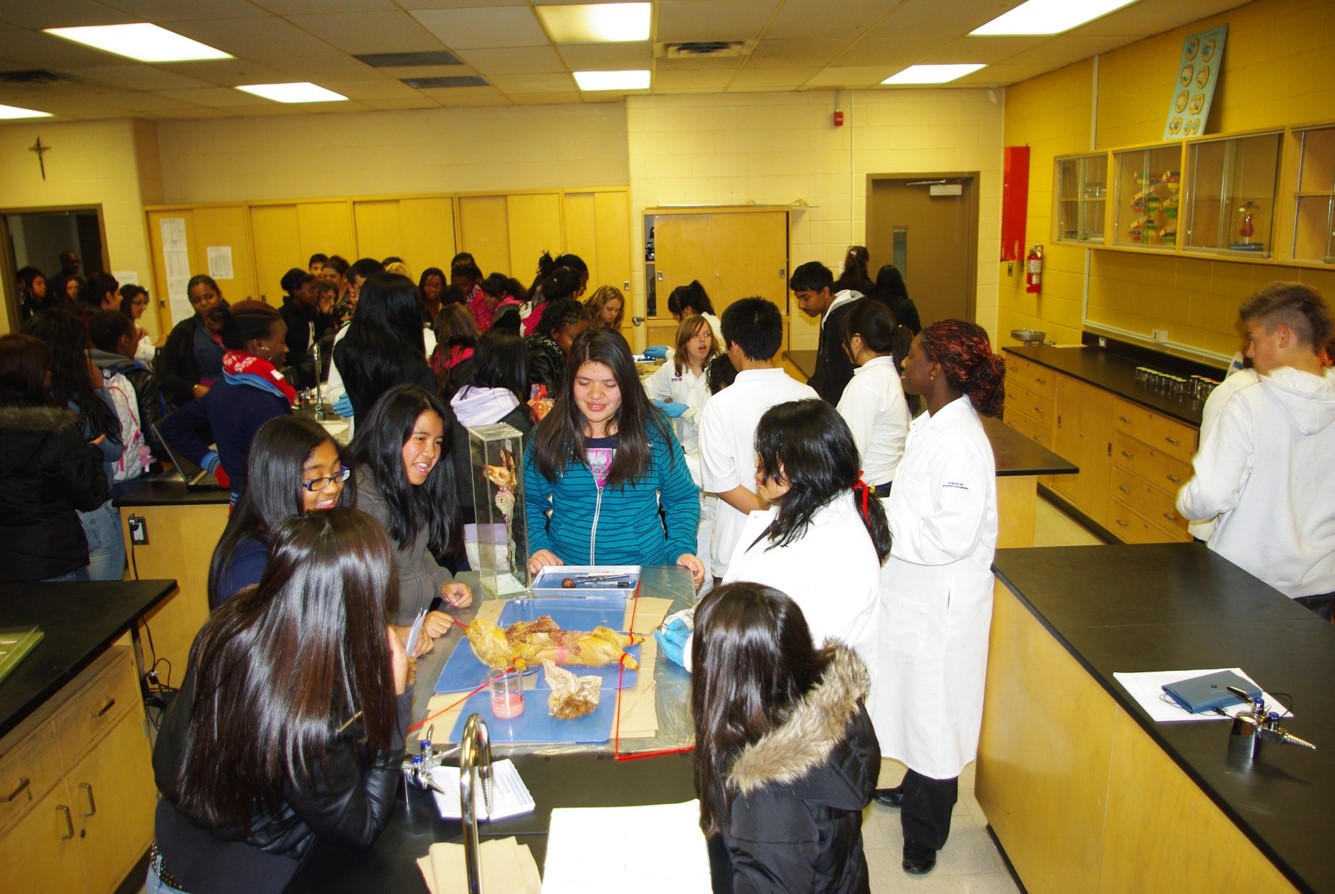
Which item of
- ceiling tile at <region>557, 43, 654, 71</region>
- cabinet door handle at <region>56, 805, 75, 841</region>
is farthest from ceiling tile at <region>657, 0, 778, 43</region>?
cabinet door handle at <region>56, 805, 75, 841</region>

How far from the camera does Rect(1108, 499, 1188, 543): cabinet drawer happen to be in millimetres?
4676

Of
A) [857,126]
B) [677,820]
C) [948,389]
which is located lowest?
[677,820]

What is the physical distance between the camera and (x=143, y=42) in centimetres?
498

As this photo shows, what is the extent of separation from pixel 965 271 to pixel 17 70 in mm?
7330

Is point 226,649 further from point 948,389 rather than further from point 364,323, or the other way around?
point 364,323

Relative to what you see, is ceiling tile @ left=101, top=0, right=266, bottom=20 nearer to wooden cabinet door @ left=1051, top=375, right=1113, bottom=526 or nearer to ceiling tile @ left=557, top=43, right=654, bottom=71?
ceiling tile @ left=557, top=43, right=654, bottom=71

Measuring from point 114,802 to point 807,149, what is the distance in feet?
22.8

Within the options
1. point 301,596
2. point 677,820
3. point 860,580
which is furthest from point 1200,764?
point 301,596

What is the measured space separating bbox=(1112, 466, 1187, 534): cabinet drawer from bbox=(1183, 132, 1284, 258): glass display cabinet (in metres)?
1.24

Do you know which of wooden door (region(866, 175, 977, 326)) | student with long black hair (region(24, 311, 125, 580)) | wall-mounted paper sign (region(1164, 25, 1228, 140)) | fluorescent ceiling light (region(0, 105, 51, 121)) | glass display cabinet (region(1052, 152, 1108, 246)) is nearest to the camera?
student with long black hair (region(24, 311, 125, 580))

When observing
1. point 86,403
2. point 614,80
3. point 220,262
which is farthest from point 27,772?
point 220,262

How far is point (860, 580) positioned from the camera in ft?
6.35

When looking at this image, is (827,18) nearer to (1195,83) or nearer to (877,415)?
(1195,83)

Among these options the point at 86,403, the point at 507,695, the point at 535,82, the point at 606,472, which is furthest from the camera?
the point at 535,82
